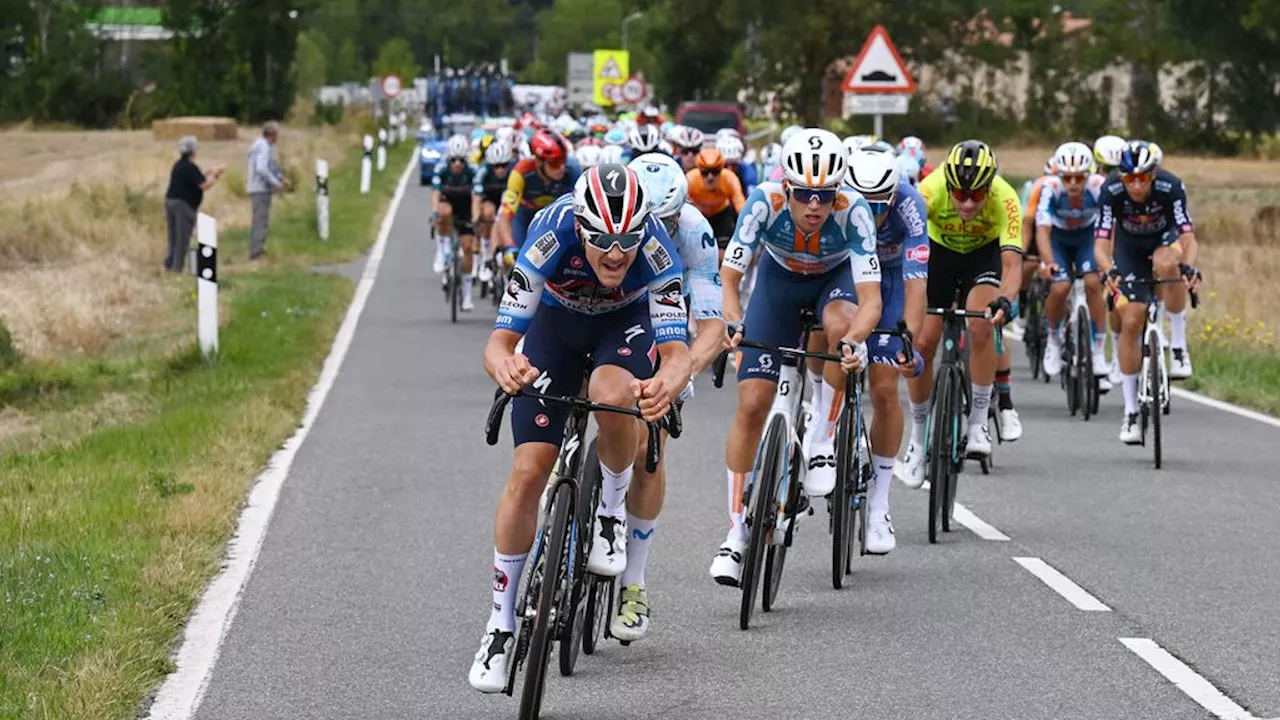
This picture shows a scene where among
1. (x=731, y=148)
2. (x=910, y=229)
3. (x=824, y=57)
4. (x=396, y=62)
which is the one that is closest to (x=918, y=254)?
(x=910, y=229)

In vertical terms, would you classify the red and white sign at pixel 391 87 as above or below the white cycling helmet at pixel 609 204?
below

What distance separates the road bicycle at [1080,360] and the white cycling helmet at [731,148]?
14.4 feet

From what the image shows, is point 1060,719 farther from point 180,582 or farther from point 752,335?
point 180,582

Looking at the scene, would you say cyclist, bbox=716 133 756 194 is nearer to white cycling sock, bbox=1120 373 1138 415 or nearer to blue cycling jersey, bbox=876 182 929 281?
white cycling sock, bbox=1120 373 1138 415

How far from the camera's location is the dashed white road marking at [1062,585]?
930 centimetres

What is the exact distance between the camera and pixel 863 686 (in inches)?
307

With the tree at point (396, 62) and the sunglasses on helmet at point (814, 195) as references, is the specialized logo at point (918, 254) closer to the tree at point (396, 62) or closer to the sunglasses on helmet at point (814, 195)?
the sunglasses on helmet at point (814, 195)

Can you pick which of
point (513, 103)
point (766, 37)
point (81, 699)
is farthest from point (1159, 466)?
point (513, 103)

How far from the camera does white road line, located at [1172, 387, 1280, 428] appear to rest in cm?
1656

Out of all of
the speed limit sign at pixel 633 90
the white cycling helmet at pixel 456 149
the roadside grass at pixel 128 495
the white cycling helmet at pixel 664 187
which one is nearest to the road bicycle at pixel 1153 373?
the roadside grass at pixel 128 495

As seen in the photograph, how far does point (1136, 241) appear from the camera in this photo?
14672 mm

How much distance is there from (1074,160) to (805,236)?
688cm

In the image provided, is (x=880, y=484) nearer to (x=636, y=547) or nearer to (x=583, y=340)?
(x=636, y=547)

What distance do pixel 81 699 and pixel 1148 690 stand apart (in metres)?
3.36
